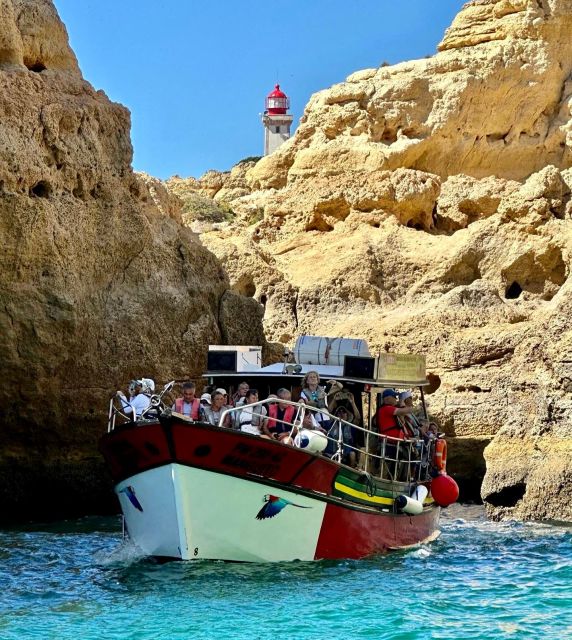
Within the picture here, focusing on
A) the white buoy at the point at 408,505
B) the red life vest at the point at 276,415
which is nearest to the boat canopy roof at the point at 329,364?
the red life vest at the point at 276,415

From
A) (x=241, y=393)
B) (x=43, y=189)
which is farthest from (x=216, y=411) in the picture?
(x=43, y=189)

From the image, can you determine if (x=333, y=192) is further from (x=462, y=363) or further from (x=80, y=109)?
(x=80, y=109)

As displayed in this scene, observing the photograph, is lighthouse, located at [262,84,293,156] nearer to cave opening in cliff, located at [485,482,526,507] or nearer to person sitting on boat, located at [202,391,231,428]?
cave opening in cliff, located at [485,482,526,507]

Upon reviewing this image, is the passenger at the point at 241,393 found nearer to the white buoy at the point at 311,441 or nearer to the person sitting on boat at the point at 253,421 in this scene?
the person sitting on boat at the point at 253,421

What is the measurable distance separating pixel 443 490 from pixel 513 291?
11959 mm

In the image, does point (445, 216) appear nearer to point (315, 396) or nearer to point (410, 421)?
point (410, 421)

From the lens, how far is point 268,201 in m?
32.7

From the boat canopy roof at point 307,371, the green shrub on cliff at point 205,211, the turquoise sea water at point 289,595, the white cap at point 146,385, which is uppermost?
the green shrub on cliff at point 205,211

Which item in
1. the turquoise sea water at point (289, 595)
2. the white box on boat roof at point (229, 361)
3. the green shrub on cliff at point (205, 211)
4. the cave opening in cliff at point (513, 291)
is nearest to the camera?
the turquoise sea water at point (289, 595)

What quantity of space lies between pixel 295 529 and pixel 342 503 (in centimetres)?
70

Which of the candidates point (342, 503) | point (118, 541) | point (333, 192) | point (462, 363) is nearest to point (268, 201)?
point (333, 192)

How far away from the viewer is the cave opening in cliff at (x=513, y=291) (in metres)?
28.8

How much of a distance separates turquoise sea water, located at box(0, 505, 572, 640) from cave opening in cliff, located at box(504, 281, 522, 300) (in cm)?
1212

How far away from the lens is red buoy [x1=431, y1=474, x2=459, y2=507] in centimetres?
1780
